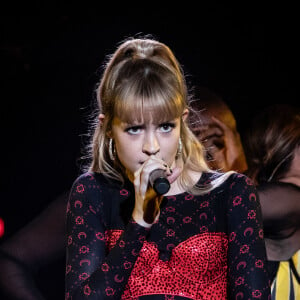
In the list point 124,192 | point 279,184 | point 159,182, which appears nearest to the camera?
point 159,182

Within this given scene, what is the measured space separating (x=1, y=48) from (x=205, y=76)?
3.84 feet

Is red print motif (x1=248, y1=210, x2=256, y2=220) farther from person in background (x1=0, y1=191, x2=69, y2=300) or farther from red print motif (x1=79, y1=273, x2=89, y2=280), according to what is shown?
person in background (x1=0, y1=191, x2=69, y2=300)

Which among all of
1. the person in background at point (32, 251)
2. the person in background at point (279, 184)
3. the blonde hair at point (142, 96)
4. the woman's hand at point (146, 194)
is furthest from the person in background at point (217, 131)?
the woman's hand at point (146, 194)

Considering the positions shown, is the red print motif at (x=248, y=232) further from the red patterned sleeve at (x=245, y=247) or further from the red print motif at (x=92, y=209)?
the red print motif at (x=92, y=209)

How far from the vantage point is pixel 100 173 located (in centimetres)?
218

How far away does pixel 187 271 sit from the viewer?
1984mm

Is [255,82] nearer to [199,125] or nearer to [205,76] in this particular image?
[205,76]

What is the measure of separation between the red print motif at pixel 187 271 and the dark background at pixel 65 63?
1710 mm

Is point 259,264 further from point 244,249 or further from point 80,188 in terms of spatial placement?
point 80,188

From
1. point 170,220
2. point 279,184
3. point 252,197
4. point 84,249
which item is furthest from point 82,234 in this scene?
point 279,184

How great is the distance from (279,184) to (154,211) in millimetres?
1145

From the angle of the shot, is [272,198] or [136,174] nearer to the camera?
[136,174]

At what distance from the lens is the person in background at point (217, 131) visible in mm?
3373

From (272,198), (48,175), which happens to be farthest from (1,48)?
(272,198)
